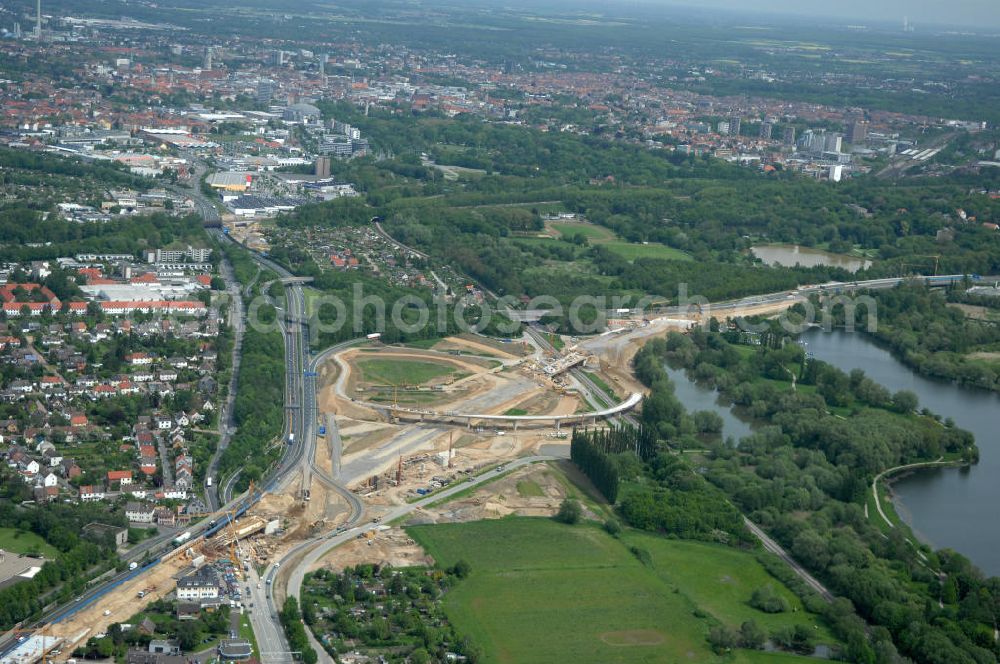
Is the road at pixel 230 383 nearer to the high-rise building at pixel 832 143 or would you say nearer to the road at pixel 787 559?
the road at pixel 787 559

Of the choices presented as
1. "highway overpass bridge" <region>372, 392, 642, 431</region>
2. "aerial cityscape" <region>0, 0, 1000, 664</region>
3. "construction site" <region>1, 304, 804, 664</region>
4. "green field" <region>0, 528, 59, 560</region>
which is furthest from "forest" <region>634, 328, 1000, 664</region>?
"green field" <region>0, 528, 59, 560</region>

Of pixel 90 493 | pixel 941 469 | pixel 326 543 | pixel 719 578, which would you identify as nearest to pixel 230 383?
pixel 90 493

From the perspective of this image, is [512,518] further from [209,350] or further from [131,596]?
[209,350]

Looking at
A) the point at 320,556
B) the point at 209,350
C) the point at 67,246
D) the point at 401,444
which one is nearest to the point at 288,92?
the point at 67,246

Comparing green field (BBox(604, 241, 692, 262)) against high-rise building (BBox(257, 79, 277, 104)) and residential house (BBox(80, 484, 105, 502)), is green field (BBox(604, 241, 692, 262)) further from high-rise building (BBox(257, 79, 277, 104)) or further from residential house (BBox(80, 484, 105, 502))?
high-rise building (BBox(257, 79, 277, 104))

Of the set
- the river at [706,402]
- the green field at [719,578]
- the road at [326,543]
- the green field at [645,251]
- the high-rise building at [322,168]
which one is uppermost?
the high-rise building at [322,168]

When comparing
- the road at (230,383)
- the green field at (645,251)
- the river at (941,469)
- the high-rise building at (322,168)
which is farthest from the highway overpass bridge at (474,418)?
the high-rise building at (322,168)
